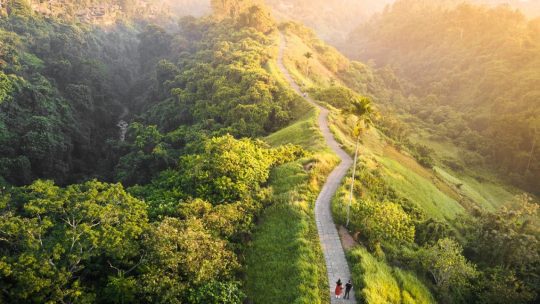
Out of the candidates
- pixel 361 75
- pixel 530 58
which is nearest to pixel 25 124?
pixel 361 75

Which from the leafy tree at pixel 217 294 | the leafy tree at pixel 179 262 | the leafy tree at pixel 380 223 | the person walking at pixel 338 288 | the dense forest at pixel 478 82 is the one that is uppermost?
the dense forest at pixel 478 82

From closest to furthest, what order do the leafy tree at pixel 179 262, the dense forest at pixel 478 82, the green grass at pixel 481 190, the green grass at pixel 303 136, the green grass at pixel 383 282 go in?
the leafy tree at pixel 179 262
the green grass at pixel 383 282
the green grass at pixel 303 136
the green grass at pixel 481 190
the dense forest at pixel 478 82

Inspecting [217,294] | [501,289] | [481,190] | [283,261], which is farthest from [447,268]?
[481,190]

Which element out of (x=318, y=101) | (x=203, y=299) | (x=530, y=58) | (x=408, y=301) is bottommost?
(x=203, y=299)

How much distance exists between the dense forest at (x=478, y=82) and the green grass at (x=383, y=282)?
6871 cm

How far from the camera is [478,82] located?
412 feet

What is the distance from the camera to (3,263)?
66.7ft

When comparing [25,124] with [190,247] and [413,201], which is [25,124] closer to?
[190,247]

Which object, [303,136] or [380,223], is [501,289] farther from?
[303,136]

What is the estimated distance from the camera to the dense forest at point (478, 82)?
8938cm

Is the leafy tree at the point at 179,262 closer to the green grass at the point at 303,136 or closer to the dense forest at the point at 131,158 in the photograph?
the dense forest at the point at 131,158

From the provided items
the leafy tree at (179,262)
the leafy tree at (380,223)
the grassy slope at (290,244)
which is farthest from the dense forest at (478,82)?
the leafy tree at (179,262)

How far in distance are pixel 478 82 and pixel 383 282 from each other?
118m

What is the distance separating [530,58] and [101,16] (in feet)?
493
